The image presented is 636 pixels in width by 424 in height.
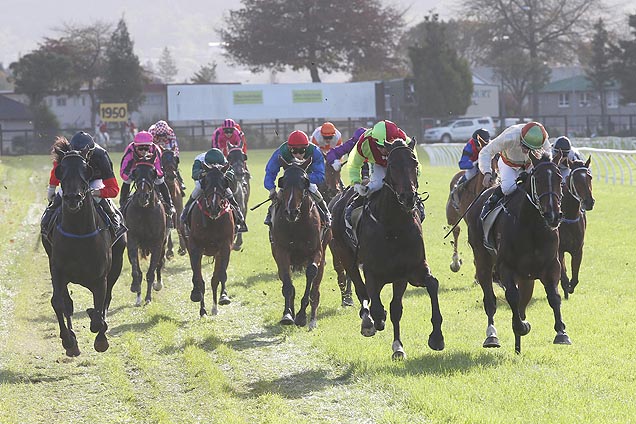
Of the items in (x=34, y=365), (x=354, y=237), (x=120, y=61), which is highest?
(x=120, y=61)

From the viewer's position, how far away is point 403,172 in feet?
27.6

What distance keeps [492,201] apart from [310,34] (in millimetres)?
68445

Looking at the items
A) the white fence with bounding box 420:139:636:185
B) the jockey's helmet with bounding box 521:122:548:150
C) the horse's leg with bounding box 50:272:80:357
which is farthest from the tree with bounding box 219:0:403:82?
the horse's leg with bounding box 50:272:80:357

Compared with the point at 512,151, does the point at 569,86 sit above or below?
above

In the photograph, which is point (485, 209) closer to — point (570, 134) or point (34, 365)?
point (34, 365)

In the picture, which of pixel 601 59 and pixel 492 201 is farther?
pixel 601 59

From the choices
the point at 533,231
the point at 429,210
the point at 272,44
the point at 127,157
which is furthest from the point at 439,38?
the point at 533,231

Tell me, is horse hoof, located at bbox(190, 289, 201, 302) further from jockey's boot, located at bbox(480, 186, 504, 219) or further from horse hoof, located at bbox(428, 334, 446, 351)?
horse hoof, located at bbox(428, 334, 446, 351)

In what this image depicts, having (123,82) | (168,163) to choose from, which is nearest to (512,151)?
(168,163)

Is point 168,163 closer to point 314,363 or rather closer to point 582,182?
point 582,182

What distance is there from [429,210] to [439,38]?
4239 cm

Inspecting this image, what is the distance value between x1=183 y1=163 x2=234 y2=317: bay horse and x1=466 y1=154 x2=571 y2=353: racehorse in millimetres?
3663

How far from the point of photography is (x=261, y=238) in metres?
19.9

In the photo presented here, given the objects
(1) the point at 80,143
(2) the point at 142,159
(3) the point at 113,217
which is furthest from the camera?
(2) the point at 142,159
